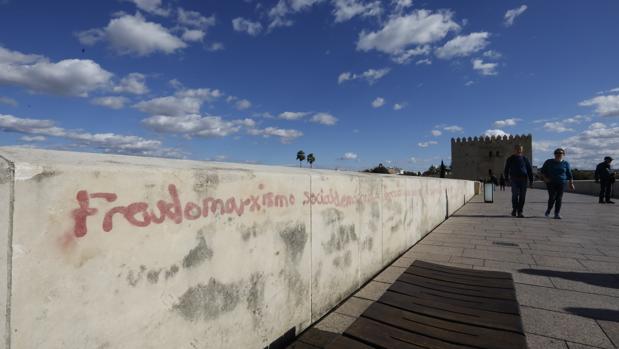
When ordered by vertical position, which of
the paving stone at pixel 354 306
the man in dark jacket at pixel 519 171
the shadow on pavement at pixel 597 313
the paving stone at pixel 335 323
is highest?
the man in dark jacket at pixel 519 171

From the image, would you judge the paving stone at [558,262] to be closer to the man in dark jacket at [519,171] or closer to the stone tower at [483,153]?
the man in dark jacket at [519,171]

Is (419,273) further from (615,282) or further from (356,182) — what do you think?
(615,282)

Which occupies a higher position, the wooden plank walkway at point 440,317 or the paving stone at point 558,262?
the paving stone at point 558,262

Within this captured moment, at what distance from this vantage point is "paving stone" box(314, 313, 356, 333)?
2678mm

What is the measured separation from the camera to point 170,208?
165cm

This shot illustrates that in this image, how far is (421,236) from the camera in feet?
20.4

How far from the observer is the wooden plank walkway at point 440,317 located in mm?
2359

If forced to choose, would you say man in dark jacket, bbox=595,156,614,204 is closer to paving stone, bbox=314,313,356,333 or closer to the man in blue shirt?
the man in blue shirt

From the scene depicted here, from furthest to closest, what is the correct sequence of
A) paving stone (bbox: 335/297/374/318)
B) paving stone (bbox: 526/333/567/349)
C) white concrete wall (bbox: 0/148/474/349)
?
paving stone (bbox: 335/297/374/318)
paving stone (bbox: 526/333/567/349)
white concrete wall (bbox: 0/148/474/349)

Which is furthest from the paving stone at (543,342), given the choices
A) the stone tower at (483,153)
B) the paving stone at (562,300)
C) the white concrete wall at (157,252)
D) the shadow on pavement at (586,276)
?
the stone tower at (483,153)

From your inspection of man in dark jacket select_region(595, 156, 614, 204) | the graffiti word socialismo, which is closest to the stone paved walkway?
the graffiti word socialismo

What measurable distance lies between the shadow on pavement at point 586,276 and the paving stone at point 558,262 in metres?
0.28

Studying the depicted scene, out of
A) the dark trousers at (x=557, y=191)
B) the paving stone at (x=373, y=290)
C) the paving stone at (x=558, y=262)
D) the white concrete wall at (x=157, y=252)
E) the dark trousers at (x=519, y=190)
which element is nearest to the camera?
the white concrete wall at (x=157, y=252)

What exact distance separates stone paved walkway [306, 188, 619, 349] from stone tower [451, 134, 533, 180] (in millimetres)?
64703
